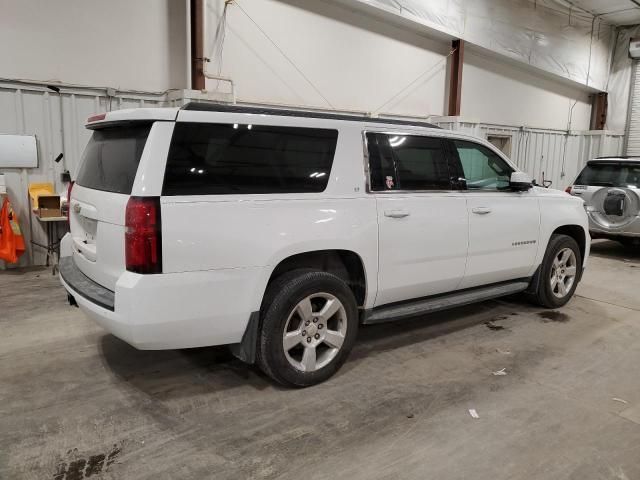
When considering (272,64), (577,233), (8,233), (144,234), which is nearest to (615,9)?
(272,64)

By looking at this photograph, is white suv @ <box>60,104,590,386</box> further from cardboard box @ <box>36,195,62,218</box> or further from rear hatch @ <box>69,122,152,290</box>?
cardboard box @ <box>36,195,62,218</box>

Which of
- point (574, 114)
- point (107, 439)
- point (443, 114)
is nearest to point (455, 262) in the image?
point (107, 439)

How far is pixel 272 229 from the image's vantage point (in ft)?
9.70

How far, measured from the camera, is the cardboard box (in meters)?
6.29

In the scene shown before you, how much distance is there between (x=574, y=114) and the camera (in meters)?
15.8

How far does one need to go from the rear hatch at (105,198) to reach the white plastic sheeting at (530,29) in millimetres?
6855

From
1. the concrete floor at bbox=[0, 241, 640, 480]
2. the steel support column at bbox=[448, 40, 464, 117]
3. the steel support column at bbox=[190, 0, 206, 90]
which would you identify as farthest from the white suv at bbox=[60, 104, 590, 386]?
the steel support column at bbox=[448, 40, 464, 117]

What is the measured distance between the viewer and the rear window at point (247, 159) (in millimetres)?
2734

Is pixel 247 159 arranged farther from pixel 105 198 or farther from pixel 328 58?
pixel 328 58

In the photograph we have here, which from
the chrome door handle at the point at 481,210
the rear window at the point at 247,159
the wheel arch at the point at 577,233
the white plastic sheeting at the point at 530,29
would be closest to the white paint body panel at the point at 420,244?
the chrome door handle at the point at 481,210

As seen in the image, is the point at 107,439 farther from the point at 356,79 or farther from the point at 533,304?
the point at 356,79

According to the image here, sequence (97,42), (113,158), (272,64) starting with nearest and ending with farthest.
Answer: (113,158)
(97,42)
(272,64)

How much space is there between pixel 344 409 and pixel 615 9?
603 inches

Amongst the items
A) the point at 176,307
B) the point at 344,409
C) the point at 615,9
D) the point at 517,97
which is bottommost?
the point at 344,409
